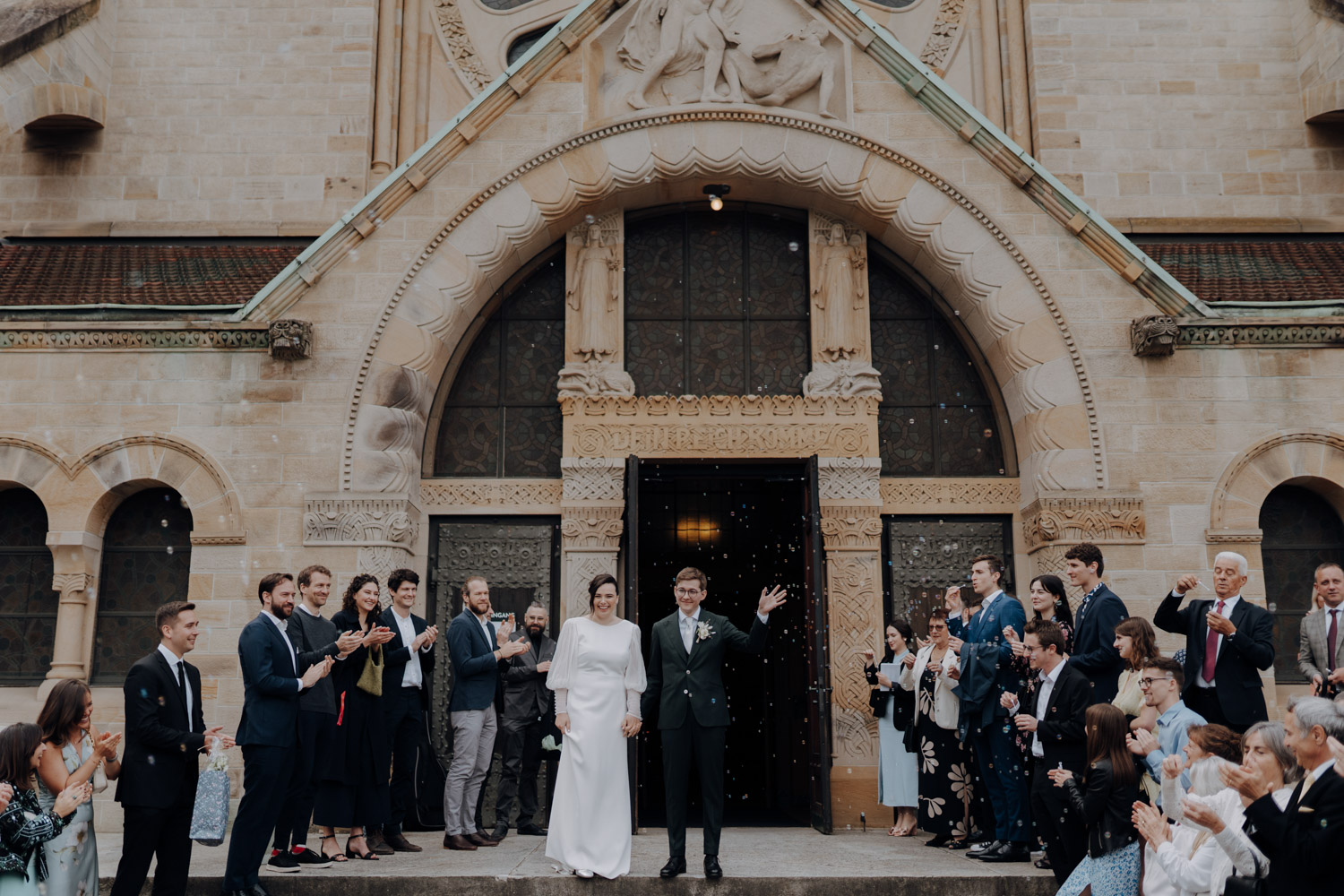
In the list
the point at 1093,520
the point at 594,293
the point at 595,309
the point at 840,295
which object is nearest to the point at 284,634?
the point at 595,309

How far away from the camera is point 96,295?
40.9ft

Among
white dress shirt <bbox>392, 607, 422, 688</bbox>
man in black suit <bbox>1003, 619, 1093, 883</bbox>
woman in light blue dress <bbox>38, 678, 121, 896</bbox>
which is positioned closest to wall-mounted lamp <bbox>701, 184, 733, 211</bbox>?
white dress shirt <bbox>392, 607, 422, 688</bbox>

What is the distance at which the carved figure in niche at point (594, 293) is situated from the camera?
12609 millimetres

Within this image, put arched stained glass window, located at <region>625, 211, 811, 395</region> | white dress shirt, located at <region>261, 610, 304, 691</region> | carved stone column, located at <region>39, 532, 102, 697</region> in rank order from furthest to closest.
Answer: arched stained glass window, located at <region>625, 211, 811, 395</region> < carved stone column, located at <region>39, 532, 102, 697</region> < white dress shirt, located at <region>261, 610, 304, 691</region>

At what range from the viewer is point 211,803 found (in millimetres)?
7023

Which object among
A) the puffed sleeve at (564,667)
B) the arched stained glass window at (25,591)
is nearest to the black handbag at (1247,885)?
the puffed sleeve at (564,667)

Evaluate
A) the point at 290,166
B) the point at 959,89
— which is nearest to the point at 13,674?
the point at 290,166

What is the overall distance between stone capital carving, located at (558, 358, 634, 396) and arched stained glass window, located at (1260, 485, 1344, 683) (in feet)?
21.7

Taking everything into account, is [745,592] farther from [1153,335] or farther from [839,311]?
[1153,335]

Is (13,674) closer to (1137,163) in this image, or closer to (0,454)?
(0,454)

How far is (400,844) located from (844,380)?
646 centimetres

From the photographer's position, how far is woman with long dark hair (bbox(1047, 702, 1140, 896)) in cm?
648

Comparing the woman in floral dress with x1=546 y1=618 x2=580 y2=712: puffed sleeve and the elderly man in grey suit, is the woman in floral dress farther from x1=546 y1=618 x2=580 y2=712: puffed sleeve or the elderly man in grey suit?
x1=546 y1=618 x2=580 y2=712: puffed sleeve

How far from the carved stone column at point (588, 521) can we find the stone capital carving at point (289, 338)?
2.85 meters
